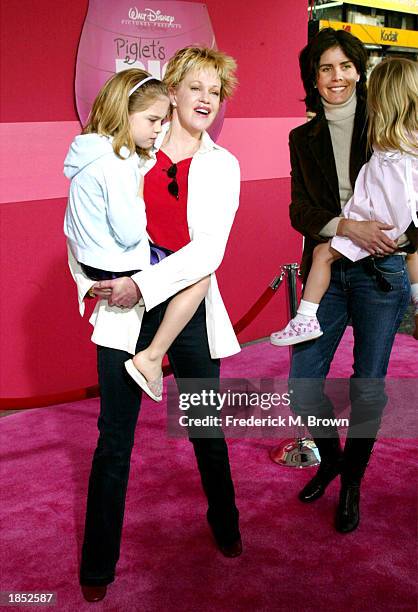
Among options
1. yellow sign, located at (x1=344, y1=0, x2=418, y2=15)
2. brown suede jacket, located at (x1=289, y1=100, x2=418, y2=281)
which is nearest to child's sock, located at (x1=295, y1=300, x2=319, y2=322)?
brown suede jacket, located at (x1=289, y1=100, x2=418, y2=281)

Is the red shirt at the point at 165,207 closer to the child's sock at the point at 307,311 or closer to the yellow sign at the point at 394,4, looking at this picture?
the child's sock at the point at 307,311

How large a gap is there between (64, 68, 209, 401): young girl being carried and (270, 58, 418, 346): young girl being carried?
0.72 m

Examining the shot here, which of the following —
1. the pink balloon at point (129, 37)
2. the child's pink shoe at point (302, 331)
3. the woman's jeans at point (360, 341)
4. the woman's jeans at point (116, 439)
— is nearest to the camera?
the woman's jeans at point (116, 439)

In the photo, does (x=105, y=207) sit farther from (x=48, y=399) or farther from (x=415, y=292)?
(x=48, y=399)

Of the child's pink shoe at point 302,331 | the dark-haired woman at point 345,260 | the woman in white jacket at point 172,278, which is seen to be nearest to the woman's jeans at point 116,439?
the woman in white jacket at point 172,278

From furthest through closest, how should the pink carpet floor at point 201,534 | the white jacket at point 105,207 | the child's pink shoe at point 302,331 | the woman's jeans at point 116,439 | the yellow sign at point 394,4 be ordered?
1. the yellow sign at point 394,4
2. the child's pink shoe at point 302,331
3. the pink carpet floor at point 201,534
4. the woman's jeans at point 116,439
5. the white jacket at point 105,207

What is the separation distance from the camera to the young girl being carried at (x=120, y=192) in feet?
6.28

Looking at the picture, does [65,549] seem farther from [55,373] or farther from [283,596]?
[55,373]

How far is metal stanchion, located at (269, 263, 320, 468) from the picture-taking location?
3141mm

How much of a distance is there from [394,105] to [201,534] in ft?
5.46

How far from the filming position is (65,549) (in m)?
2.52

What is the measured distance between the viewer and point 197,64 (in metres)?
1.99

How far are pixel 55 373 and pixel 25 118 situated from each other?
140 centimetres

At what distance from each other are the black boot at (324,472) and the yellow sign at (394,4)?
5.37 metres
